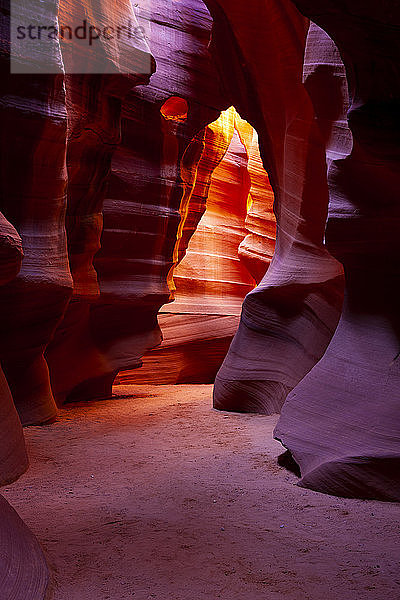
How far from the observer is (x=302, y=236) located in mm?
7137

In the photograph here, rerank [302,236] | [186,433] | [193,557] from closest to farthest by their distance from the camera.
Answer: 1. [193,557]
2. [186,433]
3. [302,236]

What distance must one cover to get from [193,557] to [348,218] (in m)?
2.89

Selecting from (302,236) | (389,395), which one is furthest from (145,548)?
(302,236)

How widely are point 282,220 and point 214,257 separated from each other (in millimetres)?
7223

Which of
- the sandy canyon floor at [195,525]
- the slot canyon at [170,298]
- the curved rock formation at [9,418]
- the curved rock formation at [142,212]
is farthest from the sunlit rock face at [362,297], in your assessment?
the curved rock formation at [142,212]

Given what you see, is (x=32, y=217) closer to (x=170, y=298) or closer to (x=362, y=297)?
(x=362, y=297)

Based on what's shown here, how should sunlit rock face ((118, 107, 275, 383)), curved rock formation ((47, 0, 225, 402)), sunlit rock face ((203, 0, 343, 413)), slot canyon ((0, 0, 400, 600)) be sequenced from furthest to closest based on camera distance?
sunlit rock face ((118, 107, 275, 383)) → curved rock formation ((47, 0, 225, 402)) → sunlit rock face ((203, 0, 343, 413)) → slot canyon ((0, 0, 400, 600))

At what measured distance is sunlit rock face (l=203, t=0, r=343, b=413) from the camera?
271 inches

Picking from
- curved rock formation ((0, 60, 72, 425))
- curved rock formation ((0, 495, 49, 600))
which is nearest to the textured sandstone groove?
curved rock formation ((0, 60, 72, 425))

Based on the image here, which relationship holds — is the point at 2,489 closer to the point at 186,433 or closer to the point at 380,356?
the point at 186,433

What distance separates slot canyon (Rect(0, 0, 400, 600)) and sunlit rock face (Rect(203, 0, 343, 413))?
0.03 m

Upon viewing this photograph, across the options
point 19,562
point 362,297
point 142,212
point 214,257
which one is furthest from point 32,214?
point 214,257

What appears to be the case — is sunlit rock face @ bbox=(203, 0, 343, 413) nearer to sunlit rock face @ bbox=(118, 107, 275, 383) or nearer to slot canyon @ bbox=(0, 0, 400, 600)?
slot canyon @ bbox=(0, 0, 400, 600)

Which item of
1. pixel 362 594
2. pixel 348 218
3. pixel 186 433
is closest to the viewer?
pixel 362 594
